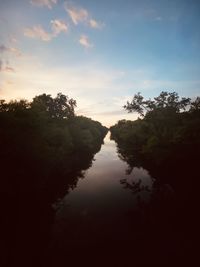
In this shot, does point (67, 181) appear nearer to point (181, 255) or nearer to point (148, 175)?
point (148, 175)

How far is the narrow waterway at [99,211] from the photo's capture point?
48.3 ft

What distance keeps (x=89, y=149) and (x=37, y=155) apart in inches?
1502

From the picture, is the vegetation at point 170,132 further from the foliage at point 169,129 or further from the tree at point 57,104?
the tree at point 57,104

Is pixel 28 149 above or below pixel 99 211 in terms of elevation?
above

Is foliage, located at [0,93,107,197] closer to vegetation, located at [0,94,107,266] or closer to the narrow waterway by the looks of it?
vegetation, located at [0,94,107,266]

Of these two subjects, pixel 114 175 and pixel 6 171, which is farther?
pixel 114 175

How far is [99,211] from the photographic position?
63.3 ft

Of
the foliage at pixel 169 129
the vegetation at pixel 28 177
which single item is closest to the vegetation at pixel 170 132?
the foliage at pixel 169 129

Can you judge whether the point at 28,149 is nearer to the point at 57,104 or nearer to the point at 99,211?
the point at 99,211

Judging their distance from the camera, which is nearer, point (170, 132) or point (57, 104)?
point (170, 132)

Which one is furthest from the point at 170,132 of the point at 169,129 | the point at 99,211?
the point at 99,211

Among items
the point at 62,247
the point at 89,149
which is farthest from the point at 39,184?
the point at 89,149

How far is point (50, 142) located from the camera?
117 feet

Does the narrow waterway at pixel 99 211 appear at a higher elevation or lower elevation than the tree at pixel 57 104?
lower
